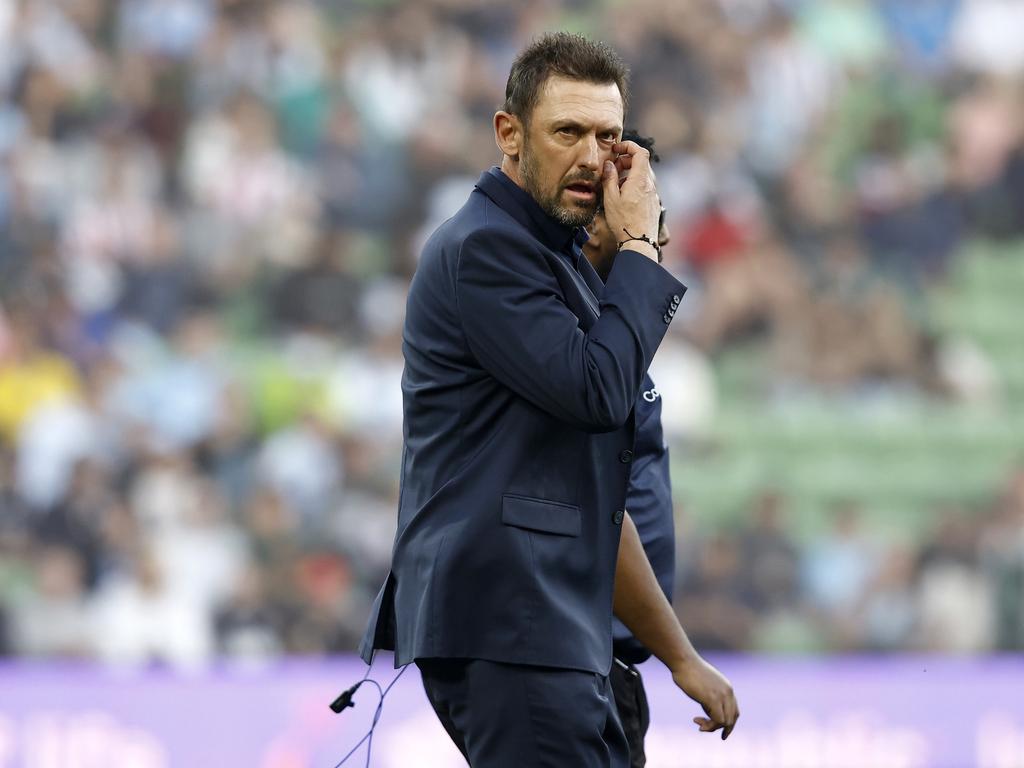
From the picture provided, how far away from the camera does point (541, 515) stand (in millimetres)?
3027

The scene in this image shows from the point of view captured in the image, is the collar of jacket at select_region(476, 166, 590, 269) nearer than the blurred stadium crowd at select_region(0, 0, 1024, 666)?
Yes

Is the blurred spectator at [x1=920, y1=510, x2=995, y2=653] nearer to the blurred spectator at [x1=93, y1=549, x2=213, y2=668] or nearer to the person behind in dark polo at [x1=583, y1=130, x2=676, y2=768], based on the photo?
the blurred spectator at [x1=93, y1=549, x2=213, y2=668]

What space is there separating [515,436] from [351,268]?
8841mm

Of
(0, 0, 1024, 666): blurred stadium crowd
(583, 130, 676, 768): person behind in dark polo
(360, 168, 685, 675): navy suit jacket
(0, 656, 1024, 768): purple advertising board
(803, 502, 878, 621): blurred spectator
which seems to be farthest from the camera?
(803, 502, 878, 621): blurred spectator

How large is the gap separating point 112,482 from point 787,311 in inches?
175

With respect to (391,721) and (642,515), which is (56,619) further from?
(642,515)

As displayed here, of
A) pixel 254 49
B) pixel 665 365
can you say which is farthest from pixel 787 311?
pixel 254 49

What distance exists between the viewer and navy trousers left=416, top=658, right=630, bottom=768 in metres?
3.00

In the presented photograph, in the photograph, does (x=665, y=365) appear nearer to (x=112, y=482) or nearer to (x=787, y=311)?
(x=787, y=311)

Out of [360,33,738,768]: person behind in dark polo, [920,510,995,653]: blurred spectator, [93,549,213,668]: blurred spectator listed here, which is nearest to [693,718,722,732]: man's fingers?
[360,33,738,768]: person behind in dark polo

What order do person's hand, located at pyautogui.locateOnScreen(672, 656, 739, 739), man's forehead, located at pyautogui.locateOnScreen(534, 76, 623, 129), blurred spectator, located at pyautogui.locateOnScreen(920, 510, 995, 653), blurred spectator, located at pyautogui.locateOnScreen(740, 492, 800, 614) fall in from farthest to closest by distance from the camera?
blurred spectator, located at pyautogui.locateOnScreen(740, 492, 800, 614)
blurred spectator, located at pyautogui.locateOnScreen(920, 510, 995, 653)
person's hand, located at pyautogui.locateOnScreen(672, 656, 739, 739)
man's forehead, located at pyautogui.locateOnScreen(534, 76, 623, 129)

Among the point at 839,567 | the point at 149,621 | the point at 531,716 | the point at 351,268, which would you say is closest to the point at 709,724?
the point at 531,716

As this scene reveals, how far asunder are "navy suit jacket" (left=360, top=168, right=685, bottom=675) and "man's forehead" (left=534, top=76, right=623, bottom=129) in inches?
6.0

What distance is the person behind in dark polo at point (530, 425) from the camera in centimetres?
300
